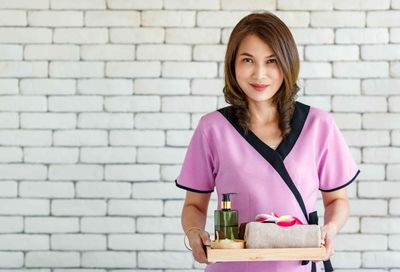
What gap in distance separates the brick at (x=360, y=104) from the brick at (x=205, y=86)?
0.47 metres

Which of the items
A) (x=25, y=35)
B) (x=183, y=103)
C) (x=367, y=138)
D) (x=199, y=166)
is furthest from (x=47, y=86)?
(x=367, y=138)

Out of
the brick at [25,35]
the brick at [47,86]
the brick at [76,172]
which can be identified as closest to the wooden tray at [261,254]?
the brick at [76,172]

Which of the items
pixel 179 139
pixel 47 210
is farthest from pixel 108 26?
pixel 47 210

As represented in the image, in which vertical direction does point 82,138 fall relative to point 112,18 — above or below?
below

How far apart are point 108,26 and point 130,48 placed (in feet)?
0.41

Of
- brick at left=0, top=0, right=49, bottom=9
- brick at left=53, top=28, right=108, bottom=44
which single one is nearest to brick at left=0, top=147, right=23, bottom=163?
brick at left=53, top=28, right=108, bottom=44

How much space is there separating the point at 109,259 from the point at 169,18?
3.26ft

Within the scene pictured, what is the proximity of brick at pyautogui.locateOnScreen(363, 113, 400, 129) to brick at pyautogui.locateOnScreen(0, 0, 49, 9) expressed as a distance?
136 cm

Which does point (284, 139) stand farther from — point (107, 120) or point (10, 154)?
point (10, 154)

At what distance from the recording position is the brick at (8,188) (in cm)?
277

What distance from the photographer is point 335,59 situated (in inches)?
108

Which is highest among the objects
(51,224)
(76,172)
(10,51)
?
(10,51)

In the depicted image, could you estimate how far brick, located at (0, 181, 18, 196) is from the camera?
277cm

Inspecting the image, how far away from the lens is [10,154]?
2762 mm
